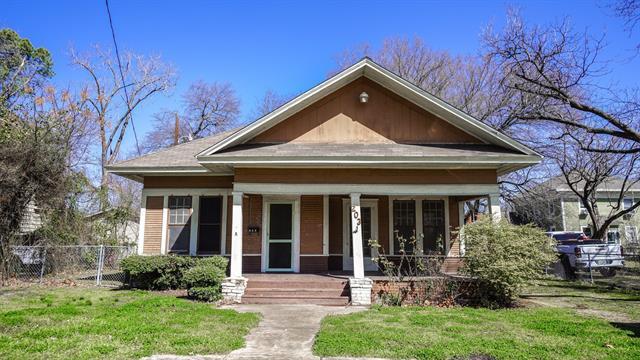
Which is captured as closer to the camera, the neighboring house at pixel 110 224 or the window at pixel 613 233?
the neighboring house at pixel 110 224

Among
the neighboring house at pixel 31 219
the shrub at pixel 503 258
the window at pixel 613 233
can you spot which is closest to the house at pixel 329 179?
the shrub at pixel 503 258

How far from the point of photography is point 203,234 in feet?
43.9

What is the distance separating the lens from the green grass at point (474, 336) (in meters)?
5.86

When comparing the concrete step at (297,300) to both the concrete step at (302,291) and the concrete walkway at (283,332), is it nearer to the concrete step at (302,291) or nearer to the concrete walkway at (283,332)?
the concrete step at (302,291)

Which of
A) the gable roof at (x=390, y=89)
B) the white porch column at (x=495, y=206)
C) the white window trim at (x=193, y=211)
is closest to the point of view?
the white porch column at (x=495, y=206)

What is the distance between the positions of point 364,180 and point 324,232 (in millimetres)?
2683

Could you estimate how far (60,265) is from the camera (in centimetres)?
1344

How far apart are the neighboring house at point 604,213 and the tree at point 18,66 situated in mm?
35991

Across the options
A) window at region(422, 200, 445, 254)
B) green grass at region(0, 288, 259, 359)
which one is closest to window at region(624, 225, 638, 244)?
window at region(422, 200, 445, 254)

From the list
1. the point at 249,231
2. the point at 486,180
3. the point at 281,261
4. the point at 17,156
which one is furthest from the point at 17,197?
the point at 486,180

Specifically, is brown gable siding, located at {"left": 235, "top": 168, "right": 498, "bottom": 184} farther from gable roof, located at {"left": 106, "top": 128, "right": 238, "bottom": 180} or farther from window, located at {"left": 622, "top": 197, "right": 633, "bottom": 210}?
window, located at {"left": 622, "top": 197, "right": 633, "bottom": 210}

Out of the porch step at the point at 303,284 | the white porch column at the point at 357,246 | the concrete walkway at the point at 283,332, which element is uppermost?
the white porch column at the point at 357,246

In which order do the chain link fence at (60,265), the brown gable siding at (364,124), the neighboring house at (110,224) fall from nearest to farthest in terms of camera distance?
the brown gable siding at (364,124), the chain link fence at (60,265), the neighboring house at (110,224)

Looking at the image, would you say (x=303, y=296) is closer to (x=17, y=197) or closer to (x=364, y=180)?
(x=364, y=180)
